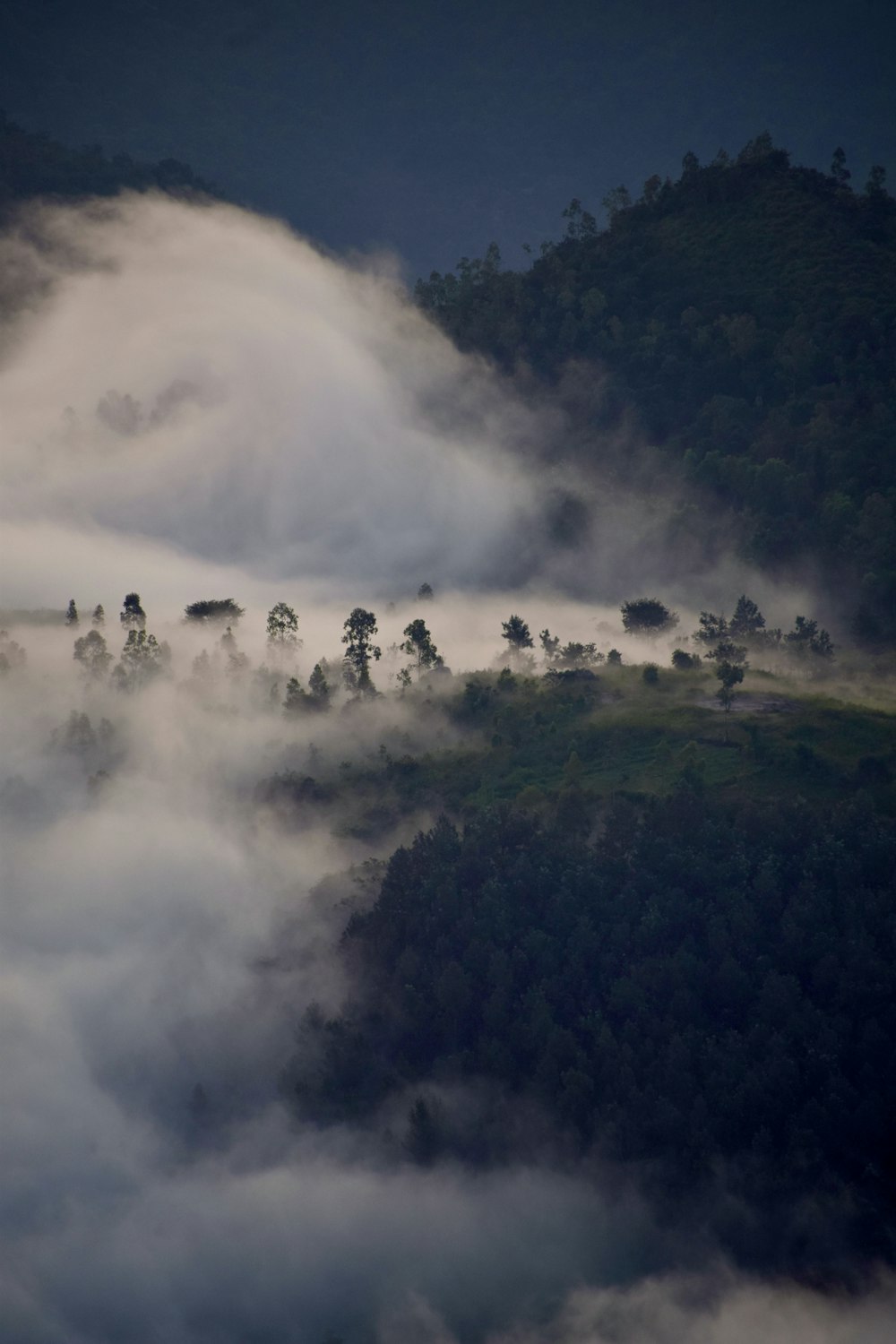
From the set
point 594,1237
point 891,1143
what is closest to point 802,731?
point 891,1143

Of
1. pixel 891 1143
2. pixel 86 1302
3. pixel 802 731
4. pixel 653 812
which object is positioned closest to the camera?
pixel 891 1143

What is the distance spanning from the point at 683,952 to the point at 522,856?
24088 millimetres

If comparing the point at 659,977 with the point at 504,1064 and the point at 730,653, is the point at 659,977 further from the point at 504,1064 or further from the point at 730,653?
the point at 730,653

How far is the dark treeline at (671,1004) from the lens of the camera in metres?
121

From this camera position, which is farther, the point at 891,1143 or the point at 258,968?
the point at 258,968

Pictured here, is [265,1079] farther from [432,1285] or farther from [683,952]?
[683,952]

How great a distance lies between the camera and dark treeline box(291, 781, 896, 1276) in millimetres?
120875

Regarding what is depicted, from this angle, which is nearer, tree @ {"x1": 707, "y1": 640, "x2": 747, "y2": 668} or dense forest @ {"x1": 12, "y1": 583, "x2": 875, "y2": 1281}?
dense forest @ {"x1": 12, "y1": 583, "x2": 875, "y2": 1281}

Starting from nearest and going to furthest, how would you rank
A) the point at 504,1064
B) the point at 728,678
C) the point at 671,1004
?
1. the point at 671,1004
2. the point at 504,1064
3. the point at 728,678

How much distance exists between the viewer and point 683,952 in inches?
5364

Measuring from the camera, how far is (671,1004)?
133875 millimetres

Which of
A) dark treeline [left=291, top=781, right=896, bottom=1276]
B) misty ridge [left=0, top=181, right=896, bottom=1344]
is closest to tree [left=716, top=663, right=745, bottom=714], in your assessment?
misty ridge [left=0, top=181, right=896, bottom=1344]

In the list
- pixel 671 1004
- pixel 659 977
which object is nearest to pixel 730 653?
pixel 659 977

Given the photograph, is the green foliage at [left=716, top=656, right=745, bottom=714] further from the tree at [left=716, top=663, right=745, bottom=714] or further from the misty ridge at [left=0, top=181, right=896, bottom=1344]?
the misty ridge at [left=0, top=181, right=896, bottom=1344]
